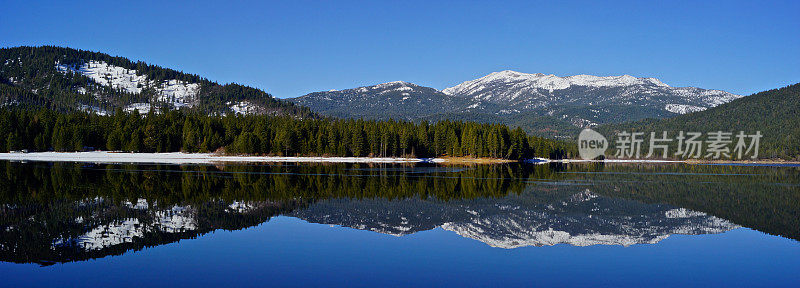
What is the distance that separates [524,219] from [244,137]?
402 ft

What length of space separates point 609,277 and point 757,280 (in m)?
4.49

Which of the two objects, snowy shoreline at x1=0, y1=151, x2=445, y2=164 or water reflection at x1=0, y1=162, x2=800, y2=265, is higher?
snowy shoreline at x1=0, y1=151, x2=445, y2=164

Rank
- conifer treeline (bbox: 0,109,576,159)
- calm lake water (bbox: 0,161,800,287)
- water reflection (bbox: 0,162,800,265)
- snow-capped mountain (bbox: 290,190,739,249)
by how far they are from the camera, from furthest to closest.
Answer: conifer treeline (bbox: 0,109,576,159)
snow-capped mountain (bbox: 290,190,739,249)
water reflection (bbox: 0,162,800,265)
calm lake water (bbox: 0,161,800,287)

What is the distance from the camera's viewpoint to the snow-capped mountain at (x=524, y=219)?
2386 cm

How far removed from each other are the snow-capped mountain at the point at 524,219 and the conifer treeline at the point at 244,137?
107635mm

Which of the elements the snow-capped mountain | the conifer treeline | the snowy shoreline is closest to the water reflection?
the snow-capped mountain

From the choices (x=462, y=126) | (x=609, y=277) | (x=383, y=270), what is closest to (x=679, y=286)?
(x=609, y=277)

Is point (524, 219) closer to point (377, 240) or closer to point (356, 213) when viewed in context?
point (356, 213)

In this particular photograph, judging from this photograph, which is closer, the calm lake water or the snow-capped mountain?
the calm lake water

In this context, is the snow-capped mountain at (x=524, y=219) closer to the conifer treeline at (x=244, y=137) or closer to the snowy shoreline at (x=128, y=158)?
the snowy shoreline at (x=128, y=158)

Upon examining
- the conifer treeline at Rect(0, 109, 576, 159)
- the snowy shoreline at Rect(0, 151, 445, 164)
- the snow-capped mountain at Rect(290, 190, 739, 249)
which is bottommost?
the snow-capped mountain at Rect(290, 190, 739, 249)

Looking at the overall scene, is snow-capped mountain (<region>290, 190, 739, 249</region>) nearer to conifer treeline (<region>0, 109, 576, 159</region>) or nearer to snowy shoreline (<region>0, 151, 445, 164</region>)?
snowy shoreline (<region>0, 151, 445, 164</region>)

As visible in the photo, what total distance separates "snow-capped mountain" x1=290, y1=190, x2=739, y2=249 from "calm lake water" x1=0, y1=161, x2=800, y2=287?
108 millimetres

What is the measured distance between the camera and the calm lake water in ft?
51.8
